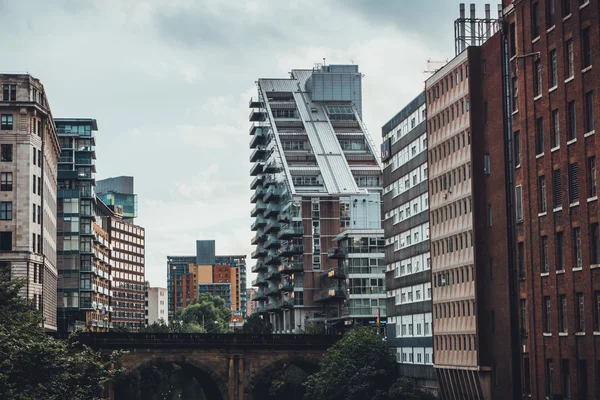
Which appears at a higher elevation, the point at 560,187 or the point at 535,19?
the point at 535,19

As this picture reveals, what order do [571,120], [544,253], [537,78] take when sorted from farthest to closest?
[537,78], [544,253], [571,120]

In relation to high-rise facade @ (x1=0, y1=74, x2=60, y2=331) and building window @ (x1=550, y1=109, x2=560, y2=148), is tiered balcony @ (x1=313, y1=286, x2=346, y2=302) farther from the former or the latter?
building window @ (x1=550, y1=109, x2=560, y2=148)

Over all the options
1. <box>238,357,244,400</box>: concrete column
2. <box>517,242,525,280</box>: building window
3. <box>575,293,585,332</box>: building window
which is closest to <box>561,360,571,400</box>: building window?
<box>575,293,585,332</box>: building window

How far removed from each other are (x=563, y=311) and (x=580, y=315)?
2.67m

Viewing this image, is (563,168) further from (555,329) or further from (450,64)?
(450,64)

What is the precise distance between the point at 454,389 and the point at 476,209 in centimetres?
1843

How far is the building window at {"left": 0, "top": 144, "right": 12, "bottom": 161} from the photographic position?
143 meters

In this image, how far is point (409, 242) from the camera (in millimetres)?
130250

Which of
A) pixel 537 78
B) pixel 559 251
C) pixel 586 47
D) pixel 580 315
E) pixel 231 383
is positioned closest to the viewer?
pixel 586 47

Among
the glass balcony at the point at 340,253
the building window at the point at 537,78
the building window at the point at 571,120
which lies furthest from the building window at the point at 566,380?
the glass balcony at the point at 340,253

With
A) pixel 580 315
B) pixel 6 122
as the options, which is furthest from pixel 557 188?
pixel 6 122

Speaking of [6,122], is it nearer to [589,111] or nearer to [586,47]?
[586,47]

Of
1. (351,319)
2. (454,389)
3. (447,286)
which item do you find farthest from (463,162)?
(351,319)

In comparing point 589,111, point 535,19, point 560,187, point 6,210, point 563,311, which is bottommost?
point 563,311
